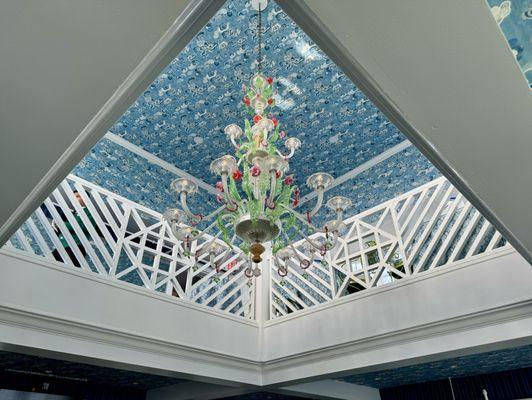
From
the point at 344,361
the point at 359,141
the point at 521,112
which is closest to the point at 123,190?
the point at 359,141

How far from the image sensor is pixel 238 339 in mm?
4512

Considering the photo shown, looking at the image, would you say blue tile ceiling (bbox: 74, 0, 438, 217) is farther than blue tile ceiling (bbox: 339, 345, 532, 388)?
No

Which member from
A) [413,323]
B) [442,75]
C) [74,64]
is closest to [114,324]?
[413,323]

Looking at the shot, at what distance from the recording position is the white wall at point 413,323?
3.26 metres

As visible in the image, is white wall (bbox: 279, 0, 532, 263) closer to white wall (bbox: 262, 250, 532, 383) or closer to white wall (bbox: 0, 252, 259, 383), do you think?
white wall (bbox: 262, 250, 532, 383)

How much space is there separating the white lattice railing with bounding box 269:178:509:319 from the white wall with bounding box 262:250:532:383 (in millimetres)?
155

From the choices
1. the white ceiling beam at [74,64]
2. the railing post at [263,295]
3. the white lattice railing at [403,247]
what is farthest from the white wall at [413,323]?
the white ceiling beam at [74,64]

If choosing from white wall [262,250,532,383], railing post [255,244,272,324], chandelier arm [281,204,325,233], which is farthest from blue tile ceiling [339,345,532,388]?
chandelier arm [281,204,325,233]

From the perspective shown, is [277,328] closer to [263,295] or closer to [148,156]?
[263,295]

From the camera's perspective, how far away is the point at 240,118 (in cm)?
504

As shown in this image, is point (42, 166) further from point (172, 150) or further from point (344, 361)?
point (172, 150)

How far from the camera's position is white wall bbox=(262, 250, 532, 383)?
3.26 meters

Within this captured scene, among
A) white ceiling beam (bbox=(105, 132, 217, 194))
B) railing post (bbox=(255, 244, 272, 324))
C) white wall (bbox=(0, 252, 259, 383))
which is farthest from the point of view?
white ceiling beam (bbox=(105, 132, 217, 194))

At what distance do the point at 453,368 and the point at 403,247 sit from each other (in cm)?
200
